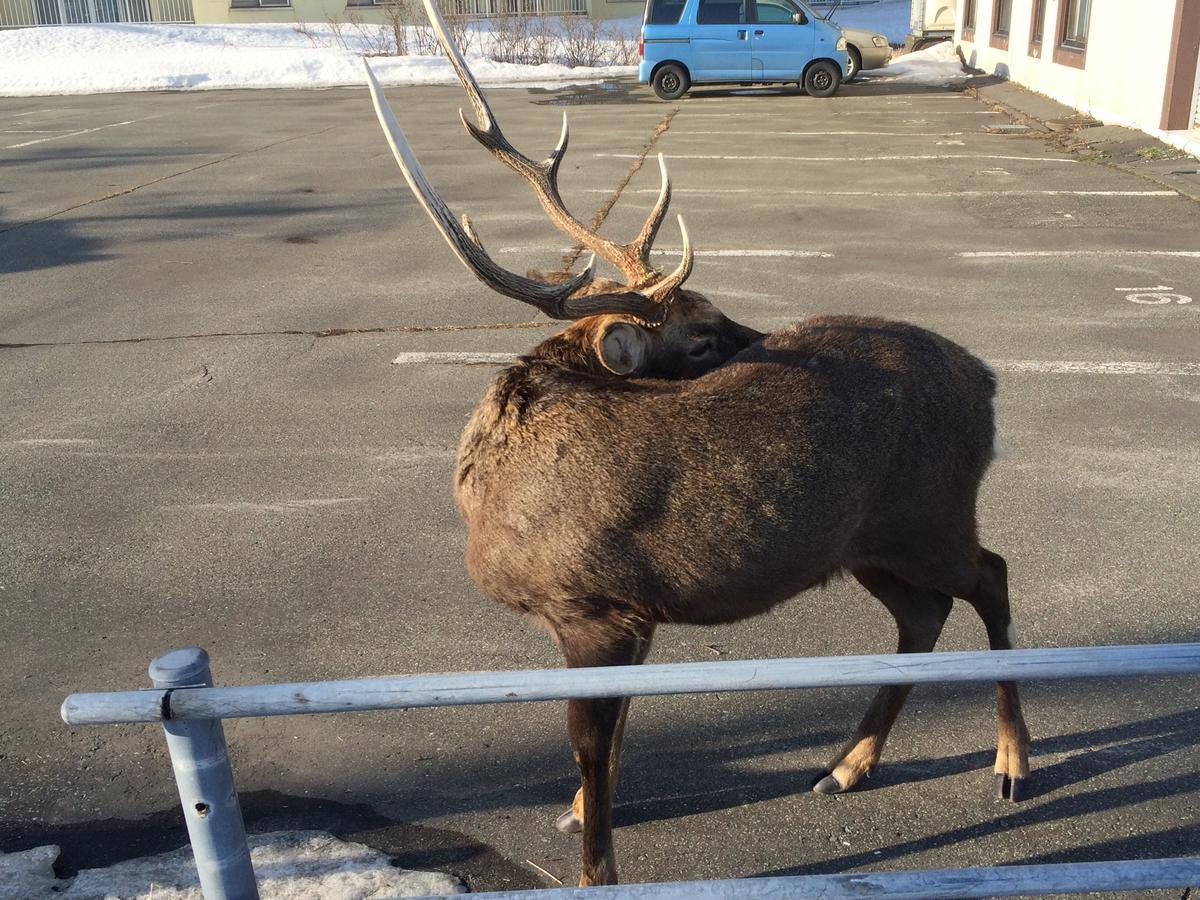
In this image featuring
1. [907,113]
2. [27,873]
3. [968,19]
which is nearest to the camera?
[27,873]

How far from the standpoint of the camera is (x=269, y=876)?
10.8 ft

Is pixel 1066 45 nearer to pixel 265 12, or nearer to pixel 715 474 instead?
pixel 715 474

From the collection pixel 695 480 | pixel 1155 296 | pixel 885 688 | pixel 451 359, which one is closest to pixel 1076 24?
pixel 1155 296

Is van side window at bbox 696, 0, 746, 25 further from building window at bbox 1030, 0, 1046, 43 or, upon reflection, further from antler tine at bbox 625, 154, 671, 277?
antler tine at bbox 625, 154, 671, 277

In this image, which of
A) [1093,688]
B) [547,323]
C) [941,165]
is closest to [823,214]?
[941,165]

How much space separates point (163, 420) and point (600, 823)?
16.1ft

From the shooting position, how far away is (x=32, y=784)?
3.77m

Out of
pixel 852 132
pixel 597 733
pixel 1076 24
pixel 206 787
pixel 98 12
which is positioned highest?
pixel 98 12

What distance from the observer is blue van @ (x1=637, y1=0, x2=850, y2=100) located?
22766mm

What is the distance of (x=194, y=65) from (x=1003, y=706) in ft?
105

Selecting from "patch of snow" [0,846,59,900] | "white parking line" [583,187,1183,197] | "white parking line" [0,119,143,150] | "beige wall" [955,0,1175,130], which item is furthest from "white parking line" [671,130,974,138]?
"patch of snow" [0,846,59,900]

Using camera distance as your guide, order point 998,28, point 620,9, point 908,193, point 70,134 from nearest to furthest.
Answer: point 908,193, point 70,134, point 998,28, point 620,9

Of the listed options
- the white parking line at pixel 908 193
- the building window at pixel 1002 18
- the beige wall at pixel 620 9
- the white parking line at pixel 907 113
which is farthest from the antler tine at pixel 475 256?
the beige wall at pixel 620 9

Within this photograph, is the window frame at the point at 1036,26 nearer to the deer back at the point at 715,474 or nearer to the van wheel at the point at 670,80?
the van wheel at the point at 670,80
